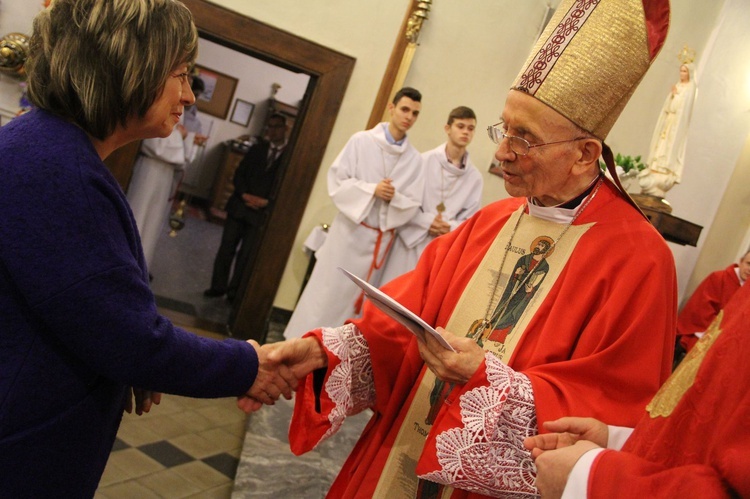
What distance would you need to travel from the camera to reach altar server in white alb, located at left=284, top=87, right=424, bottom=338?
531 centimetres

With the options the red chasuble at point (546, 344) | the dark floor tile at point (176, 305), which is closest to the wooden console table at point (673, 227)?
the red chasuble at point (546, 344)

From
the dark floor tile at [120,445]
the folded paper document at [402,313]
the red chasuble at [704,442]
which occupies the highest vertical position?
the red chasuble at [704,442]

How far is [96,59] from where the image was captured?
4.37 feet

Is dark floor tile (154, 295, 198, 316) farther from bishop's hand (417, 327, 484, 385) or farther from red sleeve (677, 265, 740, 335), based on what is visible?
bishop's hand (417, 327, 484, 385)

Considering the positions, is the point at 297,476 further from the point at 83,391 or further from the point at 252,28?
the point at 252,28

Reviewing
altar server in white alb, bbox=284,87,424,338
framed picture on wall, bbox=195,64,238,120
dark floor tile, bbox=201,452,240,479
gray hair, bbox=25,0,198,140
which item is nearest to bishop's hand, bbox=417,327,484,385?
gray hair, bbox=25,0,198,140

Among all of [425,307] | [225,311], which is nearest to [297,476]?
[425,307]

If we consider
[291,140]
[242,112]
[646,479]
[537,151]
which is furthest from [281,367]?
[242,112]

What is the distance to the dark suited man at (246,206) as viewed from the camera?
6.95 m

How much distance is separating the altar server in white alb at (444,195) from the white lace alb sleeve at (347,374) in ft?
11.7

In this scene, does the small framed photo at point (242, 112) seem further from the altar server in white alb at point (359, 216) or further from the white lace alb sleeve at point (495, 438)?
the white lace alb sleeve at point (495, 438)

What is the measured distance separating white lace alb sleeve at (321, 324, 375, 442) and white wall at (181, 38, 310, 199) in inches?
398

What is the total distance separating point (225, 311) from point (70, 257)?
549 centimetres

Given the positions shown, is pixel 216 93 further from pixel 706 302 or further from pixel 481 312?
pixel 481 312
